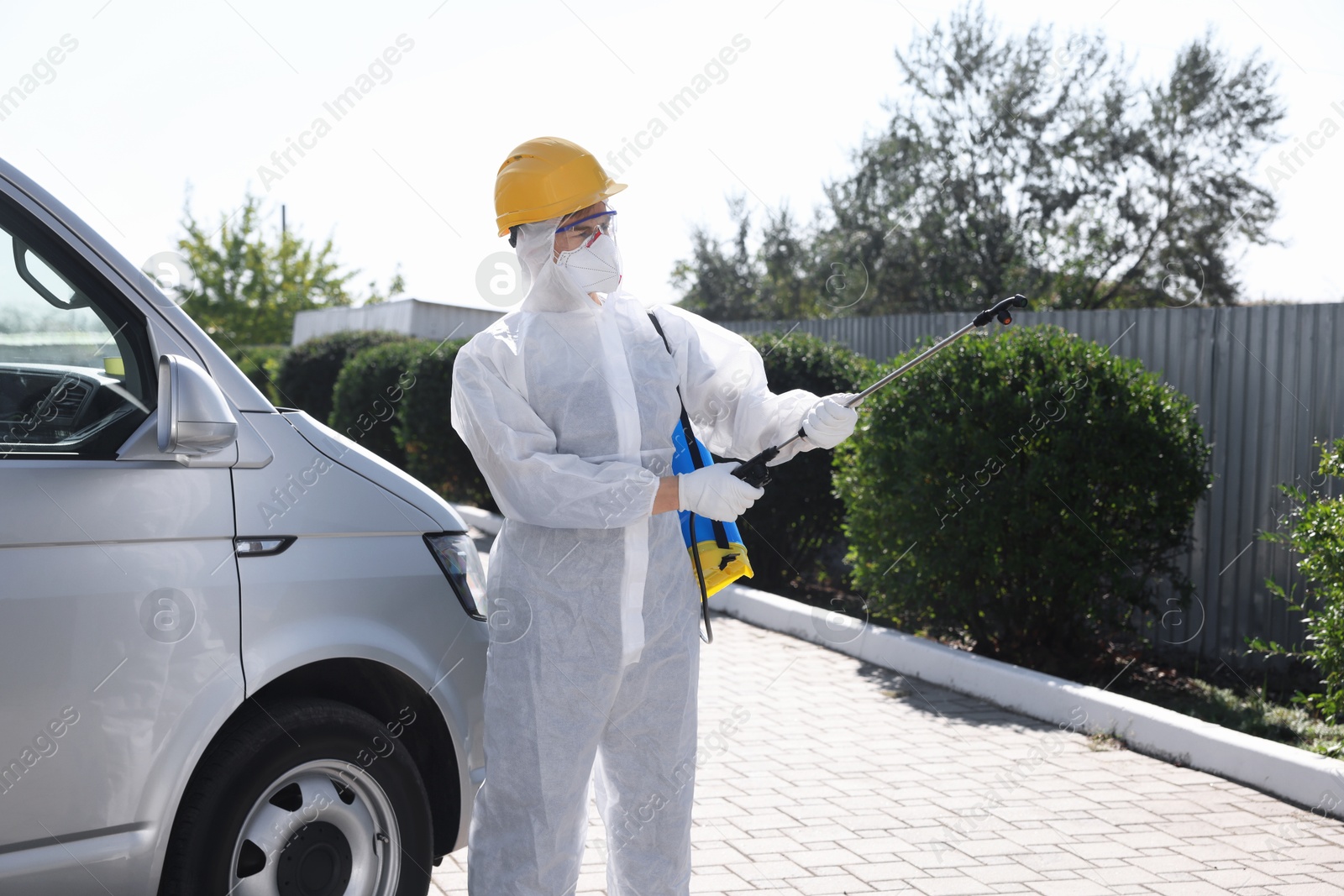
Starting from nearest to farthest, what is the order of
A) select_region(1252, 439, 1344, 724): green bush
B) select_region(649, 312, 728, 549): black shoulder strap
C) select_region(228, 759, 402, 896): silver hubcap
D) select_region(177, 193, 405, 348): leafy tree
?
select_region(228, 759, 402, 896): silver hubcap < select_region(649, 312, 728, 549): black shoulder strap < select_region(1252, 439, 1344, 724): green bush < select_region(177, 193, 405, 348): leafy tree

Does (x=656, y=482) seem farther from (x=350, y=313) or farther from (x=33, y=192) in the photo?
(x=350, y=313)

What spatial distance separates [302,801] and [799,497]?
260 inches

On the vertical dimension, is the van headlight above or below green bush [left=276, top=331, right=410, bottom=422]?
below

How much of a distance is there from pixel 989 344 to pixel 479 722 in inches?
183

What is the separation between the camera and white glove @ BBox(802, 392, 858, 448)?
3014 millimetres

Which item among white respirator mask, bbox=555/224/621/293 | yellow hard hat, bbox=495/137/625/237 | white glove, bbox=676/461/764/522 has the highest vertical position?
yellow hard hat, bbox=495/137/625/237

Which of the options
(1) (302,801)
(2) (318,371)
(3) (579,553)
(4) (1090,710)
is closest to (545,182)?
(3) (579,553)

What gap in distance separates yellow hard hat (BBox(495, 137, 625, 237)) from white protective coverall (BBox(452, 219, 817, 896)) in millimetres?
57

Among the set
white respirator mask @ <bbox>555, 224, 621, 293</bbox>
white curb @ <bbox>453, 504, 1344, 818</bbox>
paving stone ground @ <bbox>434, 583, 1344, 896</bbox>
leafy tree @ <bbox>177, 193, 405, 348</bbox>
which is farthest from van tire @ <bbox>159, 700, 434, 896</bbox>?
leafy tree @ <bbox>177, 193, 405, 348</bbox>

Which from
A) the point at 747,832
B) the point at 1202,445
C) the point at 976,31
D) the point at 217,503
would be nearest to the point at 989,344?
the point at 1202,445

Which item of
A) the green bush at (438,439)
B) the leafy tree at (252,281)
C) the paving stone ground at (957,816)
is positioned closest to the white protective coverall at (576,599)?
the paving stone ground at (957,816)

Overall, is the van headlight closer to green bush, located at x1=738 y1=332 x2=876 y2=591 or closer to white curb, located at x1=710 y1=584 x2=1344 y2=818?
white curb, located at x1=710 y1=584 x2=1344 y2=818

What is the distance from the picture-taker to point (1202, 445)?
22.1 ft

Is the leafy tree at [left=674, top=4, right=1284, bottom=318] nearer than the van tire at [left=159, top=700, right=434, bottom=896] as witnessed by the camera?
No
